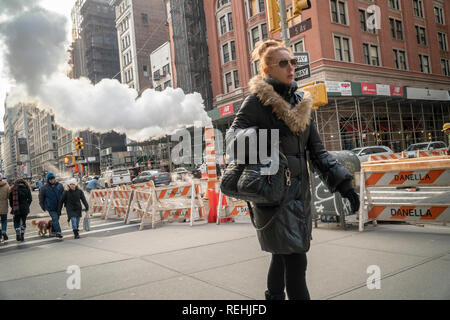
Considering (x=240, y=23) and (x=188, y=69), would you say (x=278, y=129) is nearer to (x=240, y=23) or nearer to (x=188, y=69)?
(x=240, y=23)

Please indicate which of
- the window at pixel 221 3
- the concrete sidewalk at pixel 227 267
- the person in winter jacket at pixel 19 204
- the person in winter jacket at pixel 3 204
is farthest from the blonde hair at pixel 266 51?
the window at pixel 221 3

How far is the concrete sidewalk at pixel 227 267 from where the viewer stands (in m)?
3.42

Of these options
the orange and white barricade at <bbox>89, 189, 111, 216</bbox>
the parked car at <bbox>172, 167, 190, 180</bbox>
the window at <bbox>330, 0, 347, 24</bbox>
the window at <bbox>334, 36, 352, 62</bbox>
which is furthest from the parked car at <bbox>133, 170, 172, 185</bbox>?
the window at <bbox>330, 0, 347, 24</bbox>

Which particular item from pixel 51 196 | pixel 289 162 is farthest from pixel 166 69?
pixel 289 162

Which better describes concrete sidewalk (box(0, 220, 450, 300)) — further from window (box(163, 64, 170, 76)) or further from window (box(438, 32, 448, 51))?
window (box(163, 64, 170, 76))

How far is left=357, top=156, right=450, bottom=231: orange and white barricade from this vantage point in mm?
5281

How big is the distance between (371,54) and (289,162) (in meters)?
32.8

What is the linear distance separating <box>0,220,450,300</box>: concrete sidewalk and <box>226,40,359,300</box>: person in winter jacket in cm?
114

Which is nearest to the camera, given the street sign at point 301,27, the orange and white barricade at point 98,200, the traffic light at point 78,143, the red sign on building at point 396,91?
the street sign at point 301,27

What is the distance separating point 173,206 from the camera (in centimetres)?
927

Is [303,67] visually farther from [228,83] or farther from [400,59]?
[400,59]

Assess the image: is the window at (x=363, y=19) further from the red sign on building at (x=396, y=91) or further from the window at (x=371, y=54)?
the red sign on building at (x=396, y=91)

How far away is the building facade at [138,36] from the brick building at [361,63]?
1150 inches
